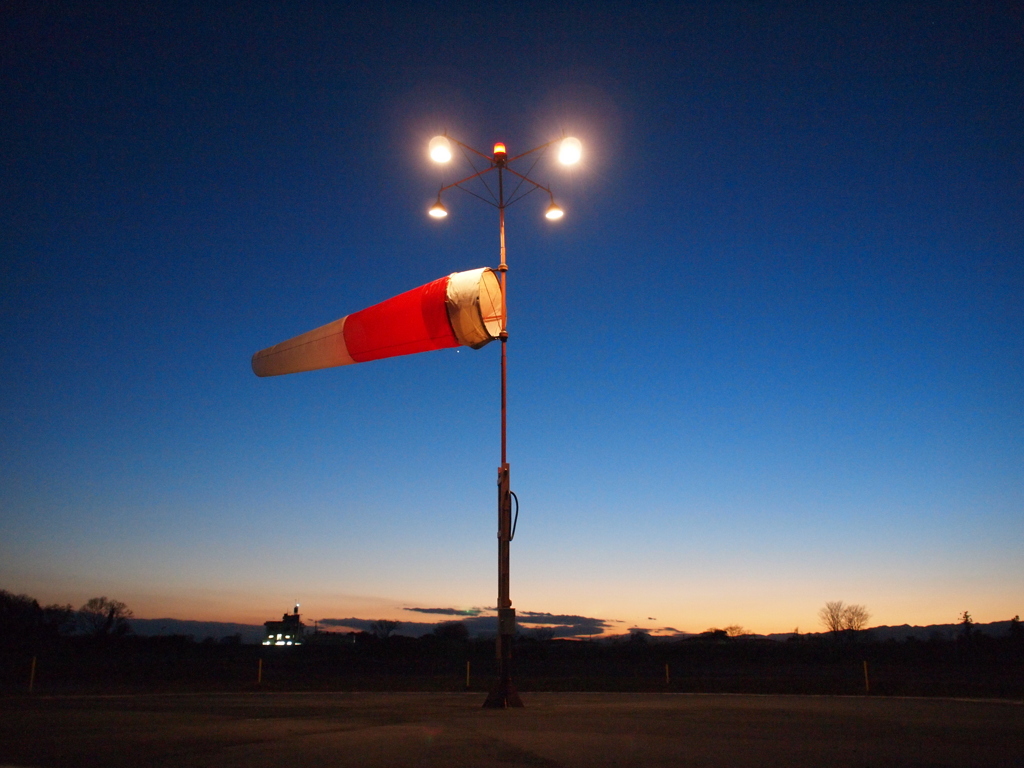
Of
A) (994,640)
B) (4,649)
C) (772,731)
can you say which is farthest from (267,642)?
(772,731)

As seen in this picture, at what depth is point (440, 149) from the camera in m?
13.4

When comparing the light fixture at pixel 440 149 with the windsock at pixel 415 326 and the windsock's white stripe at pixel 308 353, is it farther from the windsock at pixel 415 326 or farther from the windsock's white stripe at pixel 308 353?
the windsock's white stripe at pixel 308 353

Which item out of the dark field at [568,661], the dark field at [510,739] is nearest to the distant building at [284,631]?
the dark field at [568,661]

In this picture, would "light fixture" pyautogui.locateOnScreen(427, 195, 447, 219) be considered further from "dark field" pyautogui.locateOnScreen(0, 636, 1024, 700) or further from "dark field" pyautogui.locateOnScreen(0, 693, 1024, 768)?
"dark field" pyautogui.locateOnScreen(0, 636, 1024, 700)

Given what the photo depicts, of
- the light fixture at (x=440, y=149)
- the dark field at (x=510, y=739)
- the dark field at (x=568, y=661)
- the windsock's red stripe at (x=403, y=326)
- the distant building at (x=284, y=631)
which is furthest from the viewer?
the distant building at (x=284, y=631)

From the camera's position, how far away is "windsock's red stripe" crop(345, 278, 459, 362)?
490 inches

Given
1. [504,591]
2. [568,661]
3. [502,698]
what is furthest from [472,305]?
[568,661]

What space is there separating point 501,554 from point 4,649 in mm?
71652

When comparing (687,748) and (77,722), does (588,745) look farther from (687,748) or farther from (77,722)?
(77,722)

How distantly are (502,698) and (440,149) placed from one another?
10.2 m

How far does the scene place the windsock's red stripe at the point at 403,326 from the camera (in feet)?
40.8

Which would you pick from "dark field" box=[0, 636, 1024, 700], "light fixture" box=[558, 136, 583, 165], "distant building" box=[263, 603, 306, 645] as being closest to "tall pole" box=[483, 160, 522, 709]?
"light fixture" box=[558, 136, 583, 165]

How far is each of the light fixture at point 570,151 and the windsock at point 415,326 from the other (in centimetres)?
255

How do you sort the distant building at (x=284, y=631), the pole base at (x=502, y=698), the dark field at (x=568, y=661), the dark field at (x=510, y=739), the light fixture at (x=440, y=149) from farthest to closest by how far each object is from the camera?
the distant building at (x=284, y=631)
the dark field at (x=568, y=661)
the light fixture at (x=440, y=149)
the pole base at (x=502, y=698)
the dark field at (x=510, y=739)
